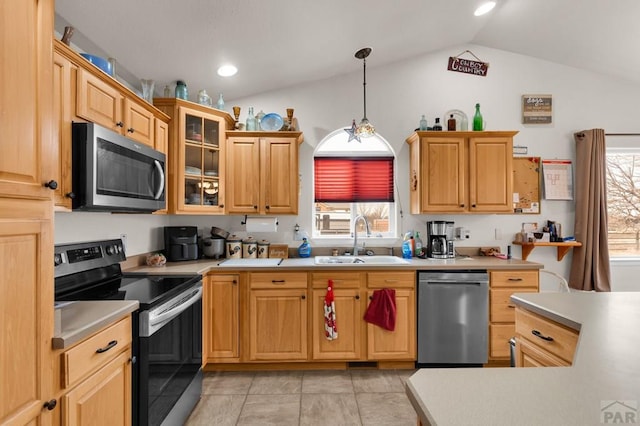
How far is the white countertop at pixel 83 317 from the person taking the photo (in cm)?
115

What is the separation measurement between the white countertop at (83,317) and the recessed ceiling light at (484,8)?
11.1ft

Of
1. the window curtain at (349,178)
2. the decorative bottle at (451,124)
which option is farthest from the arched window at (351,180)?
the decorative bottle at (451,124)

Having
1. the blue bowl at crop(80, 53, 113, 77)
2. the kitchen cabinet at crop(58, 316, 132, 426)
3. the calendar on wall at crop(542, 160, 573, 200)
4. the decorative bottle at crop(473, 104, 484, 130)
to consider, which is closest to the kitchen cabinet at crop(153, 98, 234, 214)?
the blue bowl at crop(80, 53, 113, 77)

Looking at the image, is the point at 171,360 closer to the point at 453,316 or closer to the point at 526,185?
the point at 453,316

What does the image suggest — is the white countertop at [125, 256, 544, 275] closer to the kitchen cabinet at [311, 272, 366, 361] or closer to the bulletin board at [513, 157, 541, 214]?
the kitchen cabinet at [311, 272, 366, 361]

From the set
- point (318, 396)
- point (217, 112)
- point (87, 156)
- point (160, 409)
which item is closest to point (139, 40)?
point (217, 112)

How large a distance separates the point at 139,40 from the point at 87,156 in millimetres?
1124

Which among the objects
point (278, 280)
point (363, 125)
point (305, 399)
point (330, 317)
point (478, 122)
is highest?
point (478, 122)

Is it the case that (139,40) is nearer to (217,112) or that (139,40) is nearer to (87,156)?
(217,112)

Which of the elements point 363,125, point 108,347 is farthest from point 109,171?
point 363,125

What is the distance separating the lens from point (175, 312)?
192 cm

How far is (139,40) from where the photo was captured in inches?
88.7

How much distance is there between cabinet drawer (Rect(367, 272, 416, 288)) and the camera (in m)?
2.81

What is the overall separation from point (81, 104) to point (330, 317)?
7.27 ft
